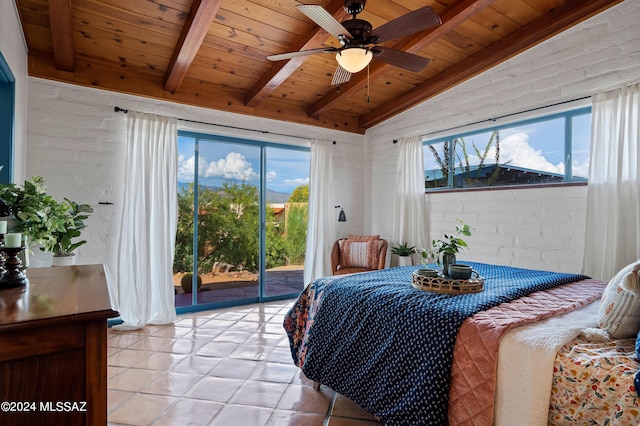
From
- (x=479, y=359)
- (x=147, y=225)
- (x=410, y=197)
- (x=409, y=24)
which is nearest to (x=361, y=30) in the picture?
(x=409, y=24)

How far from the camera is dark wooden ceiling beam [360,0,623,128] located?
2.81 m

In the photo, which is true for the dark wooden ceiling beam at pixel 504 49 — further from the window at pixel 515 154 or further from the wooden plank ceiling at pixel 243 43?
the window at pixel 515 154

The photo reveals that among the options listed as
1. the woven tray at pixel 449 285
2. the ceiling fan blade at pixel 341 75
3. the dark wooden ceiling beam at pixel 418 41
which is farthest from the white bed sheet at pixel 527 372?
the dark wooden ceiling beam at pixel 418 41

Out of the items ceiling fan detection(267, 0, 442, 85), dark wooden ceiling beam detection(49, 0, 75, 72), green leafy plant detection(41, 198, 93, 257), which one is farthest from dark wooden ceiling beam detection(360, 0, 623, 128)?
green leafy plant detection(41, 198, 93, 257)

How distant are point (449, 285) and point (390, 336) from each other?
1.50 ft

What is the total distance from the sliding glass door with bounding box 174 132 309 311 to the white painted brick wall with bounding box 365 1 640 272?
1.81 metres

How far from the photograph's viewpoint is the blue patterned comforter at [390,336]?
143cm

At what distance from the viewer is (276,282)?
4520 millimetres

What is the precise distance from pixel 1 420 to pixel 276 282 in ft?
12.1

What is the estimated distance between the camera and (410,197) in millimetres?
4277

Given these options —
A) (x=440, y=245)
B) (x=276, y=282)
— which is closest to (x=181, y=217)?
(x=276, y=282)

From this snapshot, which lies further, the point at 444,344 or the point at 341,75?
the point at 341,75

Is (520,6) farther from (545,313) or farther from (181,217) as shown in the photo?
(181,217)

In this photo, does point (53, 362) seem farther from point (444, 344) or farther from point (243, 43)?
point (243, 43)
